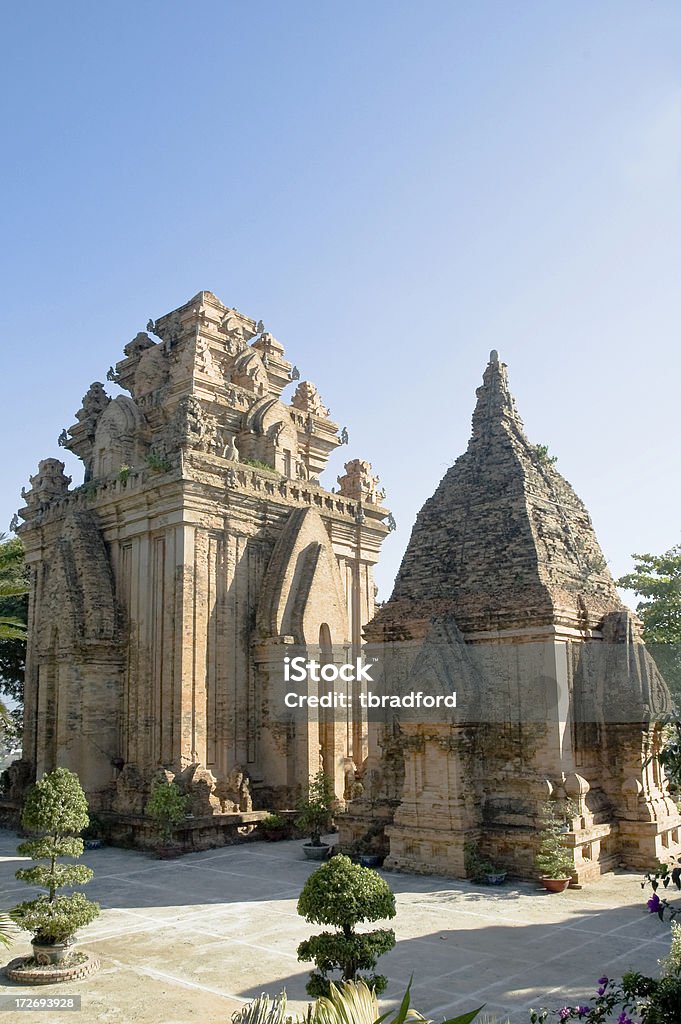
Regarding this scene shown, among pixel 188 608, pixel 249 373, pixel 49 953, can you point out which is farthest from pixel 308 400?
pixel 49 953

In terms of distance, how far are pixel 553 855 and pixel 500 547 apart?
615cm

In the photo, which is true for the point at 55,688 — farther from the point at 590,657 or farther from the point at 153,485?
the point at 590,657

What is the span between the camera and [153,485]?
2364 centimetres

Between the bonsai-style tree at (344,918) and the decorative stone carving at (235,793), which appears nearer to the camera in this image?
the bonsai-style tree at (344,918)

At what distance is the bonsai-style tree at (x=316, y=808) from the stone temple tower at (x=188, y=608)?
1811 millimetres

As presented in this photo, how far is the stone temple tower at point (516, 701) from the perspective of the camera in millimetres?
16281

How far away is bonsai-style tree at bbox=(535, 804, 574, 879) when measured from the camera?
15.0 m

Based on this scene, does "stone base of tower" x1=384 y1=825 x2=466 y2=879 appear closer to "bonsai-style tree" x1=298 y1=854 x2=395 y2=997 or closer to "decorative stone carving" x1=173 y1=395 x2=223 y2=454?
"bonsai-style tree" x1=298 y1=854 x2=395 y2=997

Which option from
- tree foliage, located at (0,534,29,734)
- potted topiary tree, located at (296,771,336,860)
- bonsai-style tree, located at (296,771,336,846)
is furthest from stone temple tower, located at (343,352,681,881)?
tree foliage, located at (0,534,29,734)

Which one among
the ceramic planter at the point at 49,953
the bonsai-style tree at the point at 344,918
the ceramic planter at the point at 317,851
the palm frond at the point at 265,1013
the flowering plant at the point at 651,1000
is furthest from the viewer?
the ceramic planter at the point at 317,851

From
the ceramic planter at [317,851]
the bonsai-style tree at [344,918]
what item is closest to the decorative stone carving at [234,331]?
the ceramic planter at [317,851]

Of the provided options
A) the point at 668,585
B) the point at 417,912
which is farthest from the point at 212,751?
the point at 668,585

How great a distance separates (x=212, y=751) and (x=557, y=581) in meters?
10.5

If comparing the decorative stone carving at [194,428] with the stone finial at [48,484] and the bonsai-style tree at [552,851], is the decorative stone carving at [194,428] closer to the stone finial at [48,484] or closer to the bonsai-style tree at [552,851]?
the stone finial at [48,484]
